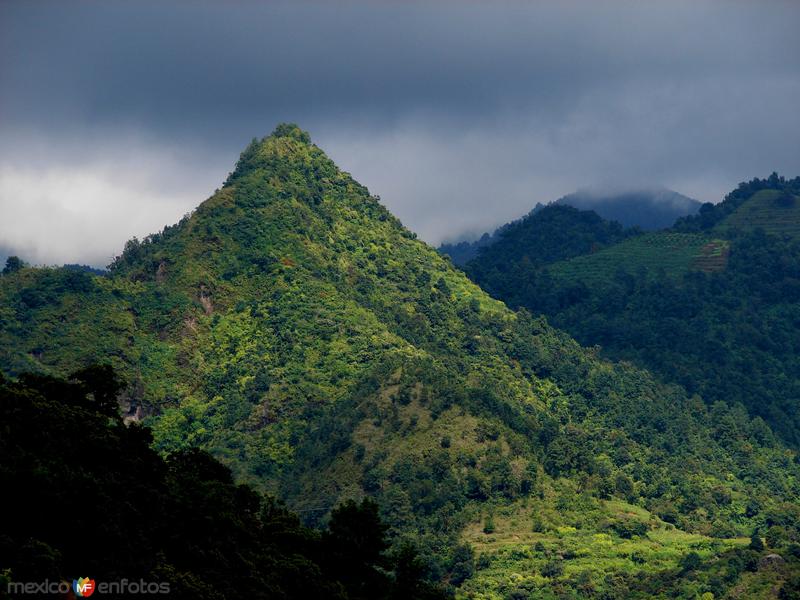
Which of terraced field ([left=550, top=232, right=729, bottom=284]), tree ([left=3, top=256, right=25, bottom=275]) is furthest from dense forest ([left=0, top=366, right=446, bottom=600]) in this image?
terraced field ([left=550, top=232, right=729, bottom=284])

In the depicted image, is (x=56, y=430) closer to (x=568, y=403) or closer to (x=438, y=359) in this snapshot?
(x=438, y=359)

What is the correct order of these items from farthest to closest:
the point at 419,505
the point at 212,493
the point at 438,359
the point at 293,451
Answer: the point at 438,359, the point at 293,451, the point at 419,505, the point at 212,493

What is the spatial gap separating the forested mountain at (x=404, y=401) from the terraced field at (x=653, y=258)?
85.0 feet

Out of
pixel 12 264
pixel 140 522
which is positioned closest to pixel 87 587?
pixel 140 522

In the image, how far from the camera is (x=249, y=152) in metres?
158

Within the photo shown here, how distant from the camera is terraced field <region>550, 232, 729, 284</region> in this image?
A: 18375cm

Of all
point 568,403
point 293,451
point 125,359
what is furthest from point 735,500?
point 125,359

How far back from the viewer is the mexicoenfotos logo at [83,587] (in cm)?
4516

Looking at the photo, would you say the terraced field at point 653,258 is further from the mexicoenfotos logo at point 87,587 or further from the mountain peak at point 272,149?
the mexicoenfotos logo at point 87,587

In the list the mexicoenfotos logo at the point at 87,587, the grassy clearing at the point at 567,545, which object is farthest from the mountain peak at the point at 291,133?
the mexicoenfotos logo at the point at 87,587

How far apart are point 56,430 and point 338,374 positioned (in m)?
68.4

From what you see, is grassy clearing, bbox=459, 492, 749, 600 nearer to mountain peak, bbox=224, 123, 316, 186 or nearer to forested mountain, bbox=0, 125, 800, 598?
forested mountain, bbox=0, 125, 800, 598

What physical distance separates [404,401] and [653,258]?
250 ft

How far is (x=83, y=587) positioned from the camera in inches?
1791
